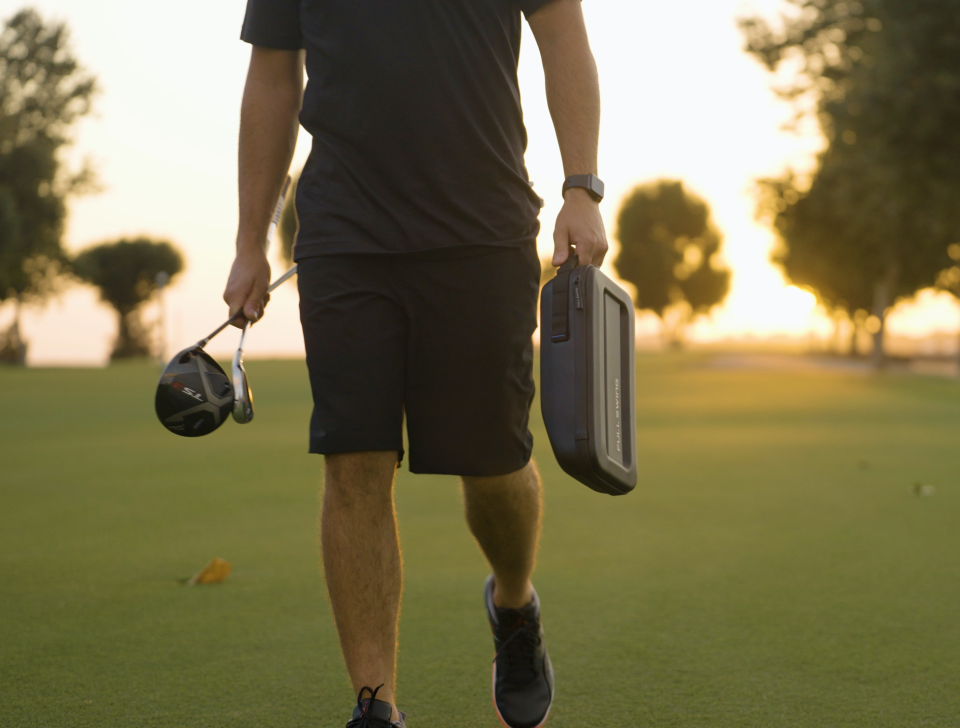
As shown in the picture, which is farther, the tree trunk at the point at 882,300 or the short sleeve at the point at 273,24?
the tree trunk at the point at 882,300

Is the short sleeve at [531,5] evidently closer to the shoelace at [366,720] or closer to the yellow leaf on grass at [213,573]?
the shoelace at [366,720]

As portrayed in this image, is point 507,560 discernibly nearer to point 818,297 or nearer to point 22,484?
point 22,484

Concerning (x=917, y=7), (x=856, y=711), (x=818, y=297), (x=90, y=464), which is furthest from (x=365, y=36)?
(x=818, y=297)

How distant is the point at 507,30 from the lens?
2574mm

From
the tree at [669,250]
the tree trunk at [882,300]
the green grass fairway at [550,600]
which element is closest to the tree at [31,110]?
the green grass fairway at [550,600]

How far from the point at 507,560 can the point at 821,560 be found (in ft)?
6.98

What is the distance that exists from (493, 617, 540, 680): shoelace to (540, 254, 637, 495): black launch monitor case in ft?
1.93

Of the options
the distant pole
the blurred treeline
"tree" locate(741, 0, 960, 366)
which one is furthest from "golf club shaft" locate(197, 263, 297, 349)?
the distant pole

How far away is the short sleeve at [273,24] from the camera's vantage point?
260 cm

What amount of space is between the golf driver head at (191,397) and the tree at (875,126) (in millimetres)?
14626

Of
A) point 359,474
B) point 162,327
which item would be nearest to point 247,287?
point 359,474

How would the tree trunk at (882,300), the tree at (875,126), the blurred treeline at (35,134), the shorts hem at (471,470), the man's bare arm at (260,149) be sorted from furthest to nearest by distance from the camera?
the tree trunk at (882,300) < the blurred treeline at (35,134) < the tree at (875,126) < the man's bare arm at (260,149) < the shorts hem at (471,470)

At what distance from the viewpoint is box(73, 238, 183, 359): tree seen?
5494 cm

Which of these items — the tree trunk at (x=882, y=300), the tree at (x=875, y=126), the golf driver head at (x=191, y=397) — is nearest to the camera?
the golf driver head at (x=191, y=397)
